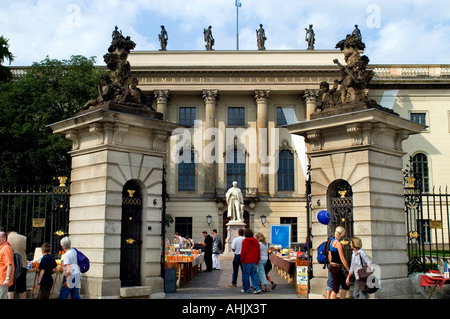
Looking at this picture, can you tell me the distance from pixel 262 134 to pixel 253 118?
2.74 metres

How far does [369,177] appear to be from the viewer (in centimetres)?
1160

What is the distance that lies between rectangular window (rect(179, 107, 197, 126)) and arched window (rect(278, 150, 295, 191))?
838 centimetres

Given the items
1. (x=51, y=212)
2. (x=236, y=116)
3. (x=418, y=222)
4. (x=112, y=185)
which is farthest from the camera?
(x=236, y=116)

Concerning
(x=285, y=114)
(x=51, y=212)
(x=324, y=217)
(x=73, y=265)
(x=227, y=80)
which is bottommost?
(x=73, y=265)

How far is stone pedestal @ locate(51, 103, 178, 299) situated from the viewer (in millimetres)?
11859

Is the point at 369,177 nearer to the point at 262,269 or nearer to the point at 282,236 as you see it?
the point at 262,269

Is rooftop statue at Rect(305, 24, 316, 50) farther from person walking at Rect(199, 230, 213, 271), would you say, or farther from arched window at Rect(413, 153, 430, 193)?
person walking at Rect(199, 230, 213, 271)

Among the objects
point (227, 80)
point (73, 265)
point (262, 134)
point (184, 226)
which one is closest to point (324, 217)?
point (73, 265)

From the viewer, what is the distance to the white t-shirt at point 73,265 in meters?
9.72

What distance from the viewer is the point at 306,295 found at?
1317cm

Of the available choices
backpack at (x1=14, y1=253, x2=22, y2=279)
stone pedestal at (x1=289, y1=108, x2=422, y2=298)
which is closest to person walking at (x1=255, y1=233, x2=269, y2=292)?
stone pedestal at (x1=289, y1=108, x2=422, y2=298)
